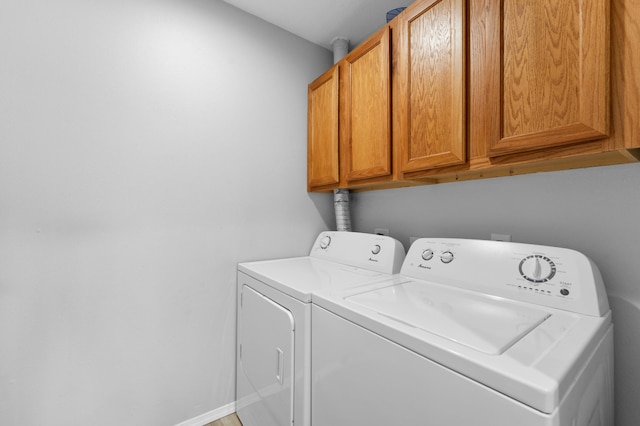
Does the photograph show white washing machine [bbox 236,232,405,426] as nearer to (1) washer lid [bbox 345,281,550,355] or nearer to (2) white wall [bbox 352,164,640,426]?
(1) washer lid [bbox 345,281,550,355]

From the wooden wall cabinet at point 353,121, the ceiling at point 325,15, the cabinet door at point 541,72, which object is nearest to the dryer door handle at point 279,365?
the wooden wall cabinet at point 353,121

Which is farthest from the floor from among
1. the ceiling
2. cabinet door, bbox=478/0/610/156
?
the ceiling

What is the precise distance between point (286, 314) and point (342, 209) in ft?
3.27

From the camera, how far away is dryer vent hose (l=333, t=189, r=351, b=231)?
78.2 inches

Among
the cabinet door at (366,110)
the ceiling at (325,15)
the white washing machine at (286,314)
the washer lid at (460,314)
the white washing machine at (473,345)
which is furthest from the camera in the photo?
the ceiling at (325,15)

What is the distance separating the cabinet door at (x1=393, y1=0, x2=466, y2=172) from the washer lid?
54 cm

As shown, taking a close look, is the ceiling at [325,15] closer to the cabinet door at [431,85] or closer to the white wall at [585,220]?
the cabinet door at [431,85]

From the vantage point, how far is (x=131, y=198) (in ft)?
4.63

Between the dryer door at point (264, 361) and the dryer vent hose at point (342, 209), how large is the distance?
0.80 metres

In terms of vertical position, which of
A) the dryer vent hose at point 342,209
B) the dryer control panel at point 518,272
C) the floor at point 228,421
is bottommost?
the floor at point 228,421

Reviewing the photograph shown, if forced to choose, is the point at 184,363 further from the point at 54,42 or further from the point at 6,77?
the point at 54,42

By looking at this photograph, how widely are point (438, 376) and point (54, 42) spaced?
1989mm

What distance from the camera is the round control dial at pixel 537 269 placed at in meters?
0.96

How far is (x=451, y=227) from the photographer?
151 cm
